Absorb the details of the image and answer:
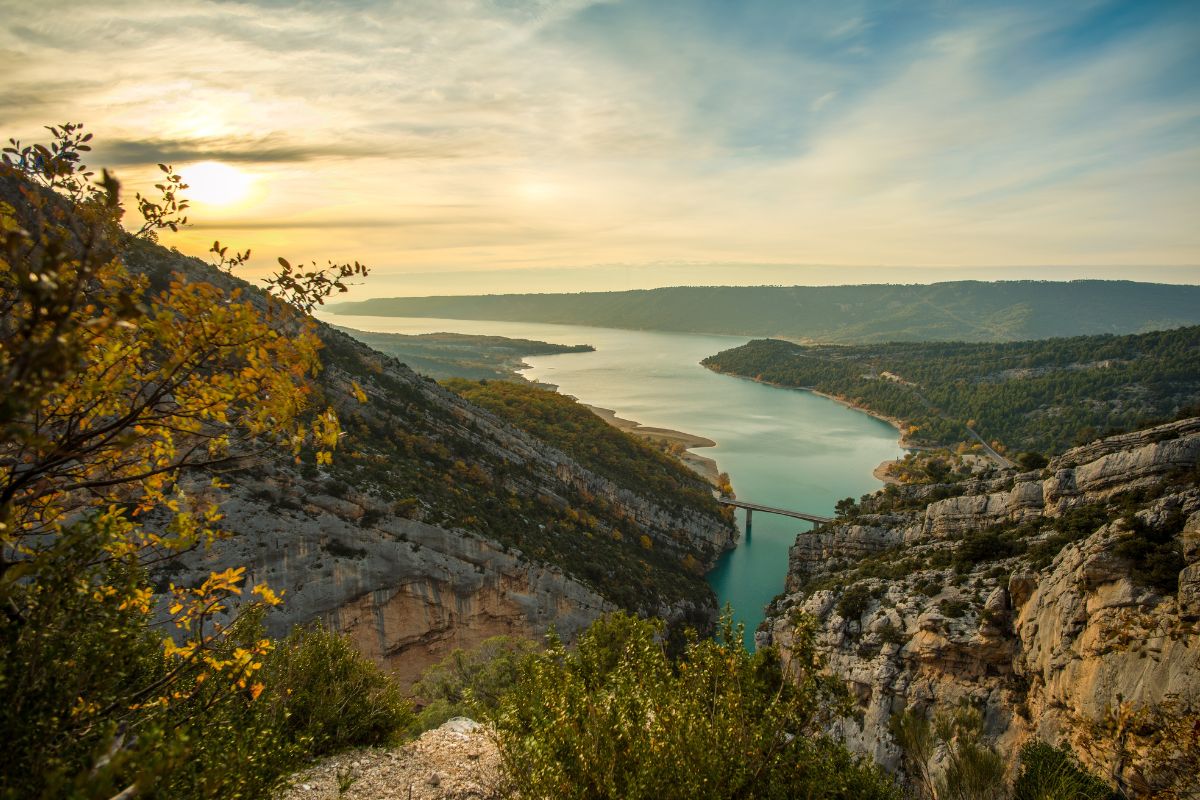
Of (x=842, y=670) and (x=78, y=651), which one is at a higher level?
(x=78, y=651)

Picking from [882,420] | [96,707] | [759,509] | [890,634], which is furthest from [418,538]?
[882,420]

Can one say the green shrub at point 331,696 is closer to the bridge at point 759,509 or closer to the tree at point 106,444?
the tree at point 106,444

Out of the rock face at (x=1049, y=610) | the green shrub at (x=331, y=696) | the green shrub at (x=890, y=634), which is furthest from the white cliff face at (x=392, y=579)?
the green shrub at (x=890, y=634)

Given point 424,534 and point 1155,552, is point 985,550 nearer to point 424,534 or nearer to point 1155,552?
point 1155,552

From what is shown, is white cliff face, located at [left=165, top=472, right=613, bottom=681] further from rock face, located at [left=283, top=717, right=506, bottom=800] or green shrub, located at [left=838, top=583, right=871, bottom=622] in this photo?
rock face, located at [left=283, top=717, right=506, bottom=800]

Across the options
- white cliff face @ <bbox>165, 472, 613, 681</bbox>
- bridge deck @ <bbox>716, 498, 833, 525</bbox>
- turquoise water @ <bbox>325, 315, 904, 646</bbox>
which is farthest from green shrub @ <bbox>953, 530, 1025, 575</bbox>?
bridge deck @ <bbox>716, 498, 833, 525</bbox>

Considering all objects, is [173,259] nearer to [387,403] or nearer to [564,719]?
[387,403]

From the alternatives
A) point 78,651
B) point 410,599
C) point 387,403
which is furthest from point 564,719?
point 387,403
